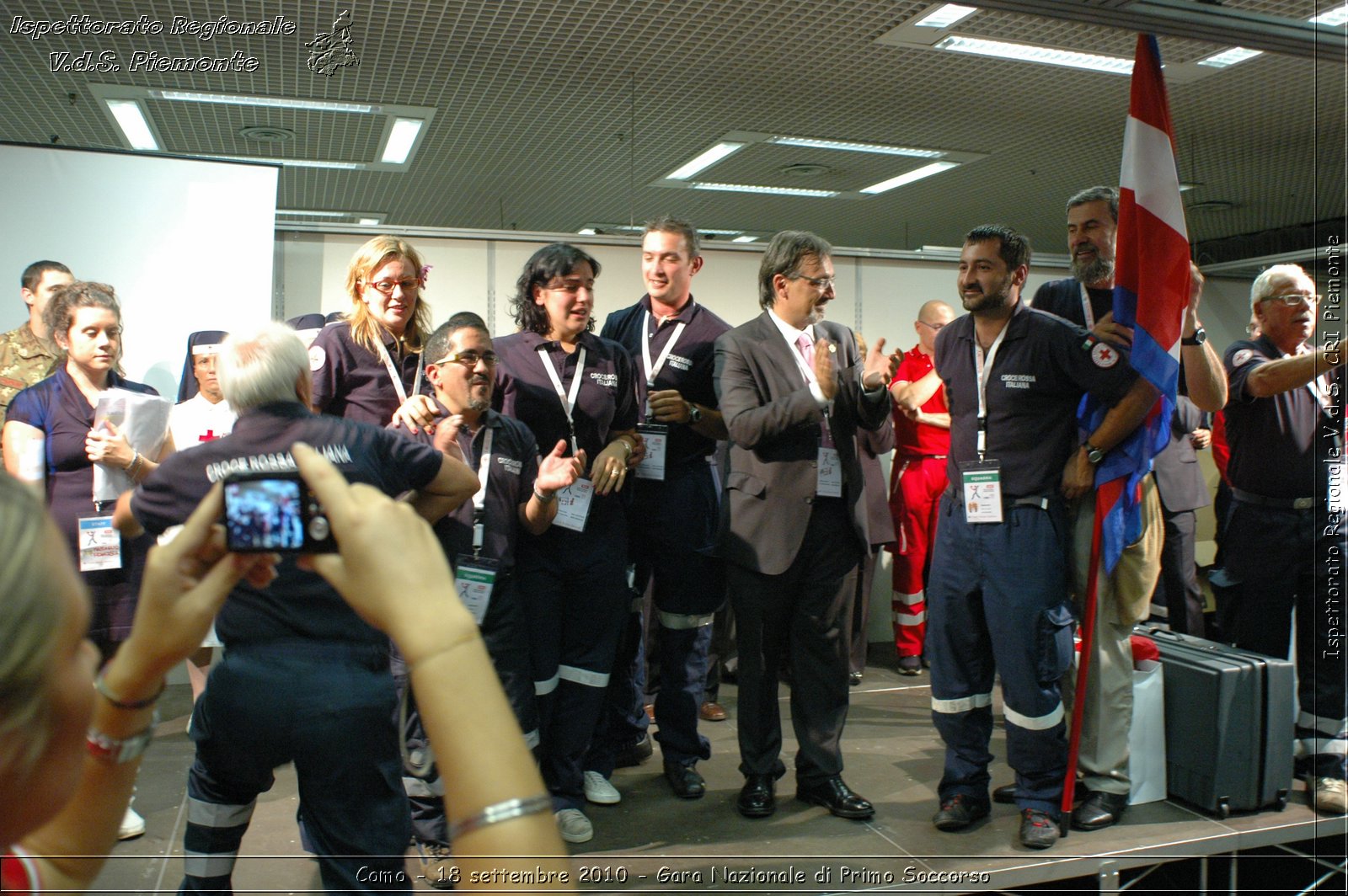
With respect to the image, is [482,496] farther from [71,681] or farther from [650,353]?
[71,681]

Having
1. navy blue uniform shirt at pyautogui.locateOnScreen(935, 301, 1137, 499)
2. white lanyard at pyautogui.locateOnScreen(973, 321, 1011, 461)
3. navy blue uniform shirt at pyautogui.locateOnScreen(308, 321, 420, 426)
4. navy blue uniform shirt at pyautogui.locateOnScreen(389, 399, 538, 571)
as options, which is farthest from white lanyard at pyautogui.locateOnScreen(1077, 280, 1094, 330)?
navy blue uniform shirt at pyautogui.locateOnScreen(308, 321, 420, 426)

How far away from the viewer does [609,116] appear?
618 cm

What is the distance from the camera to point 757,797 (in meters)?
2.99

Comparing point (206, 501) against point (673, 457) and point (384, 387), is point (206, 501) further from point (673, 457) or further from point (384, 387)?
point (673, 457)

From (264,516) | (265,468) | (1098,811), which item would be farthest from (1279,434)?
(264,516)

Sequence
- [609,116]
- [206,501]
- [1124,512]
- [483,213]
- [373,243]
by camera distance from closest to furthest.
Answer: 1. [206,501]
2. [373,243]
3. [1124,512]
4. [609,116]
5. [483,213]

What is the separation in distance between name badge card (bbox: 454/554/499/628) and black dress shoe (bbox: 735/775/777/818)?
107cm

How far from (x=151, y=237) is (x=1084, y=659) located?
12.8 feet

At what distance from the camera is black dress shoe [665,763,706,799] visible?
3135mm

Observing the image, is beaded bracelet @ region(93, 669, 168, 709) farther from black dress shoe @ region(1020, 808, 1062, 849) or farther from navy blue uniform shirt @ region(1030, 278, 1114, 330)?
navy blue uniform shirt @ region(1030, 278, 1114, 330)

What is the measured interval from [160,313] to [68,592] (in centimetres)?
412

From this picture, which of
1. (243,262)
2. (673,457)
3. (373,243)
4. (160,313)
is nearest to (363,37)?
(243,262)

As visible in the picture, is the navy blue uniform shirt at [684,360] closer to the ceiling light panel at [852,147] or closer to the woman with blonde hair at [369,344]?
the woman with blonde hair at [369,344]

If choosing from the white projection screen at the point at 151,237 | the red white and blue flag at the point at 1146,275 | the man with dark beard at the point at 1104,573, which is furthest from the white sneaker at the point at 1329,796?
the white projection screen at the point at 151,237
